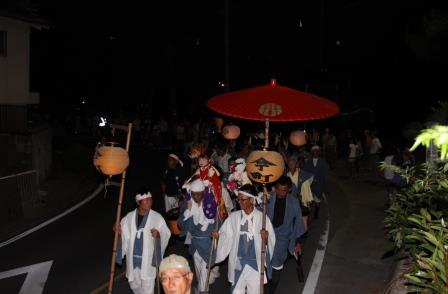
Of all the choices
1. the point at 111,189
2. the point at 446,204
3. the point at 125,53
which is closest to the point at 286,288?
the point at 446,204

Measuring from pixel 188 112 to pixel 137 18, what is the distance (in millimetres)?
6849

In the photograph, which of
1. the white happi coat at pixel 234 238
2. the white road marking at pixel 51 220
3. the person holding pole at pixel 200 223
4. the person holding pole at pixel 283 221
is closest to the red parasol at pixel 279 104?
the white happi coat at pixel 234 238

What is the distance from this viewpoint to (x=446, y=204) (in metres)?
6.33

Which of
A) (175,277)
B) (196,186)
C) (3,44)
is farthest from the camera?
(3,44)

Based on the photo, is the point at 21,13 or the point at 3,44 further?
the point at 3,44

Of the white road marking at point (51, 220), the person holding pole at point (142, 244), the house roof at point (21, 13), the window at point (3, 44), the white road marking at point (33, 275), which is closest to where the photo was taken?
the person holding pole at point (142, 244)

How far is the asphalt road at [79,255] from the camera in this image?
8.66 meters

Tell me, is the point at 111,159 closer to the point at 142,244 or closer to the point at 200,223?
the point at 142,244

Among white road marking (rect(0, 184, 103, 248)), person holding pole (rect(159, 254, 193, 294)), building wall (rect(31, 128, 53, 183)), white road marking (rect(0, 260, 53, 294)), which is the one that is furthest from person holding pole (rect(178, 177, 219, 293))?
building wall (rect(31, 128, 53, 183))

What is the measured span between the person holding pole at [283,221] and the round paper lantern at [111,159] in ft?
6.99

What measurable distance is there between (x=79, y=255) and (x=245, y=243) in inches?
170

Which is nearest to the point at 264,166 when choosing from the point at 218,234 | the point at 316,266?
the point at 218,234

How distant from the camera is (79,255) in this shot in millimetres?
10219

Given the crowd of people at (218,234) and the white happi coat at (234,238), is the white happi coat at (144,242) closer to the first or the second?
the crowd of people at (218,234)
